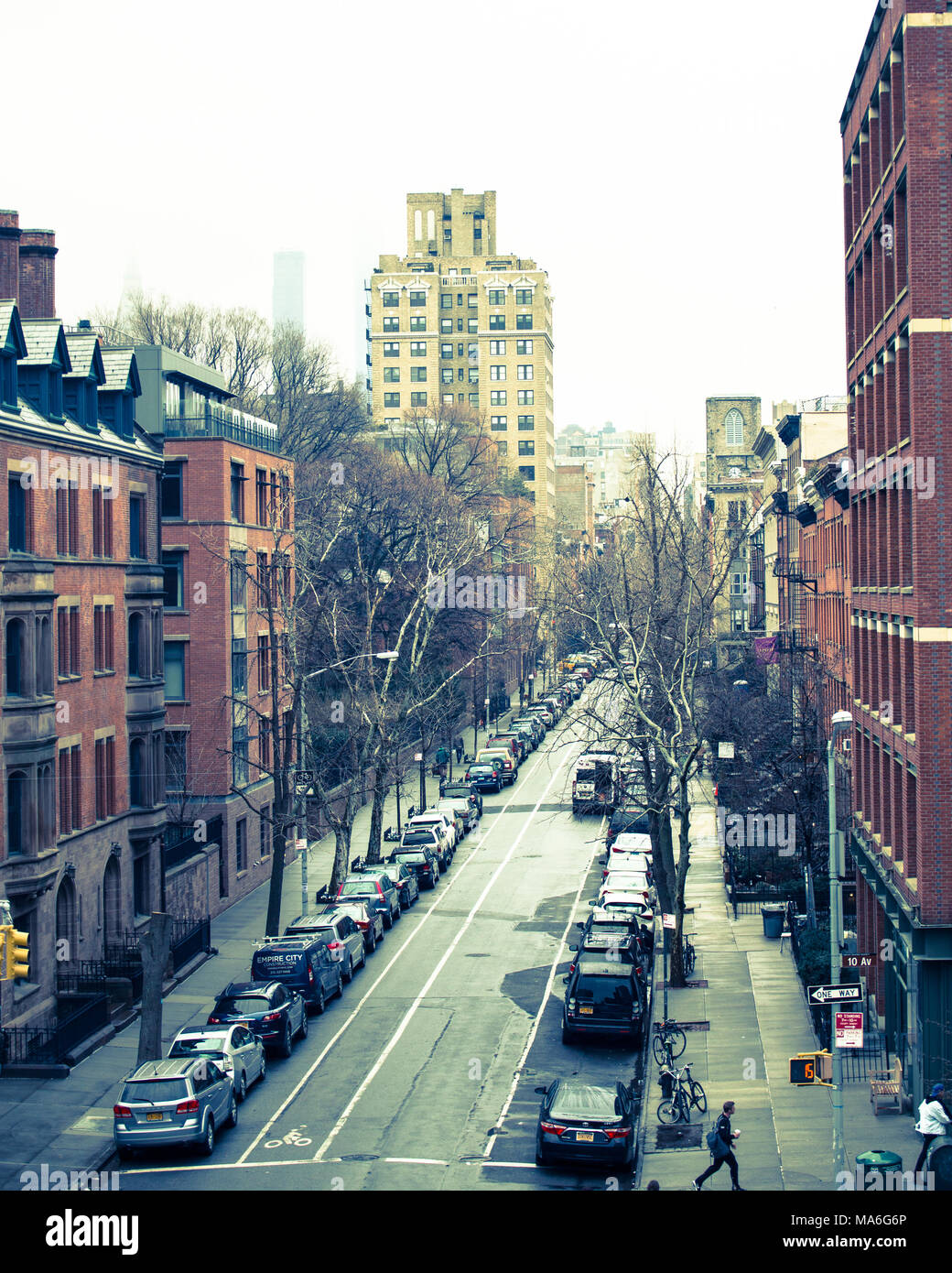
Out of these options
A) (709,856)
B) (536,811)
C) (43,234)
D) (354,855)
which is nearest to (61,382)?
(43,234)

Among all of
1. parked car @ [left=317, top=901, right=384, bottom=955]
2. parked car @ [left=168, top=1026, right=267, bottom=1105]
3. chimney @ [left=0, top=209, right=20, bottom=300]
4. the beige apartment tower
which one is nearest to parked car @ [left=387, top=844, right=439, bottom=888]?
parked car @ [left=317, top=901, right=384, bottom=955]

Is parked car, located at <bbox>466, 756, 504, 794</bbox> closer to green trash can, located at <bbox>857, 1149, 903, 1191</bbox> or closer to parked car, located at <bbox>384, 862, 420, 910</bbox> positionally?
parked car, located at <bbox>384, 862, 420, 910</bbox>

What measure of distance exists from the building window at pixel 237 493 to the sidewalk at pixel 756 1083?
19.6 meters

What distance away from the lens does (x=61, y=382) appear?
3481 cm

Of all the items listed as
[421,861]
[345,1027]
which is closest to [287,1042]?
[345,1027]

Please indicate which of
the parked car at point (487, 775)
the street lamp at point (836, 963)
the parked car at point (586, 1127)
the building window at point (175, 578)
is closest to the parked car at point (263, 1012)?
the parked car at point (586, 1127)

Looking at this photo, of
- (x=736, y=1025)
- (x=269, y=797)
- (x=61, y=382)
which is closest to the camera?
(x=736, y=1025)

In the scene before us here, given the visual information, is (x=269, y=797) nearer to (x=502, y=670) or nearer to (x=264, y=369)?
(x=502, y=670)

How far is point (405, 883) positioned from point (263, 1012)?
15630mm

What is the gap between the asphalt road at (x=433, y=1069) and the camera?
21547mm

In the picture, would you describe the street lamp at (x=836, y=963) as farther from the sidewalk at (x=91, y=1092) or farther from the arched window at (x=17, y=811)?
the arched window at (x=17, y=811)

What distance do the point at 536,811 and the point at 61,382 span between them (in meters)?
33.4

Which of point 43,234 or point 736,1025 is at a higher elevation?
point 43,234

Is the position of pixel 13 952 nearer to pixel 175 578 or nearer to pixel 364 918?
pixel 364 918
